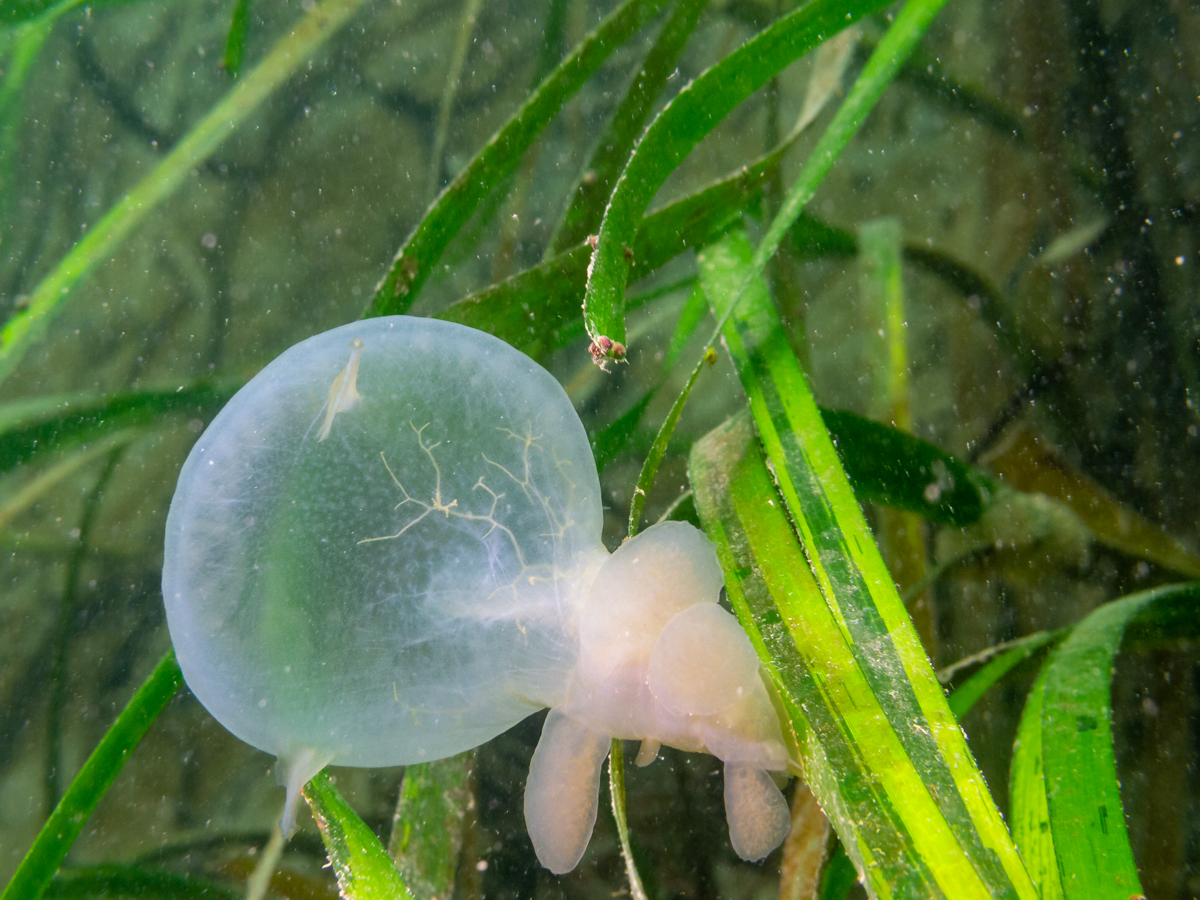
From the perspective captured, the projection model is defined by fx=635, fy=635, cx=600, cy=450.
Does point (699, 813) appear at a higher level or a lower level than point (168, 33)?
lower

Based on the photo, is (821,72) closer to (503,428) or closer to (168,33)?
(503,428)

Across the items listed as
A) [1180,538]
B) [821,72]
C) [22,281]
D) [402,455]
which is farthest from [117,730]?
[22,281]

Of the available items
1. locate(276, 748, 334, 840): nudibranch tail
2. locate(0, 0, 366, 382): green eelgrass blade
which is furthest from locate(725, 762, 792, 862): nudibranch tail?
locate(0, 0, 366, 382): green eelgrass blade

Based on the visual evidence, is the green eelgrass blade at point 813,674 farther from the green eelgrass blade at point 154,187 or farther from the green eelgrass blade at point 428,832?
the green eelgrass blade at point 154,187

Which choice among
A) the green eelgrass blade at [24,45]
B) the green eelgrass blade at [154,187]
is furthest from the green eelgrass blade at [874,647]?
the green eelgrass blade at [24,45]

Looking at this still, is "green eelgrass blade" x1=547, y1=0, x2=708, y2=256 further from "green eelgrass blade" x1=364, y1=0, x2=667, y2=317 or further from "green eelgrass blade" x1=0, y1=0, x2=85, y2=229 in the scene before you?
"green eelgrass blade" x1=0, y1=0, x2=85, y2=229

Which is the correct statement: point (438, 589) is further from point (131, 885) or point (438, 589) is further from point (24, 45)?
point (24, 45)

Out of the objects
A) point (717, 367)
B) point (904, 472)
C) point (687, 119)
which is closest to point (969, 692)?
point (904, 472)
